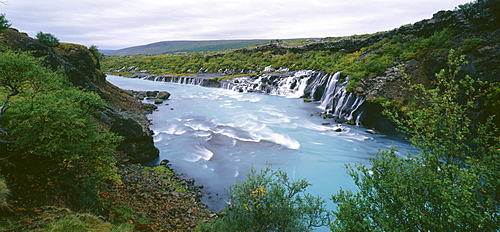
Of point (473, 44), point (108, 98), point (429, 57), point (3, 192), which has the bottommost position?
point (3, 192)

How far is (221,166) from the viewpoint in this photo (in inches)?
632

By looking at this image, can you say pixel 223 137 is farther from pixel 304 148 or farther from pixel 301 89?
pixel 301 89

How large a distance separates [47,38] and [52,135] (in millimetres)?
26120

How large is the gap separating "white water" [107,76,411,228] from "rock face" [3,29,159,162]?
1.85m

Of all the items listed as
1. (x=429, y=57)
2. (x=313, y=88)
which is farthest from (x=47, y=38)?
(x=429, y=57)

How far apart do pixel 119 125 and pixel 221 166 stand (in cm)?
724

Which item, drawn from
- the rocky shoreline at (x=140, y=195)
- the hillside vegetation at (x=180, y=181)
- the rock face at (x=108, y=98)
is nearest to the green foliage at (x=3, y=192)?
the hillside vegetation at (x=180, y=181)

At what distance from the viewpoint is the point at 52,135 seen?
22.6ft

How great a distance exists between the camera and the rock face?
49.5 ft

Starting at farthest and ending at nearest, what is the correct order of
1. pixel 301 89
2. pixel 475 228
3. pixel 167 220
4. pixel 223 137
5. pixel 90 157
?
pixel 301 89
pixel 223 137
pixel 167 220
pixel 90 157
pixel 475 228

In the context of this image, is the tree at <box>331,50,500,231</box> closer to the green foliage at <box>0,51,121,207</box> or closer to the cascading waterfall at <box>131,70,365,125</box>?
the green foliage at <box>0,51,121,207</box>

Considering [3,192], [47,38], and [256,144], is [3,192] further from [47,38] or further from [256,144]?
[47,38]

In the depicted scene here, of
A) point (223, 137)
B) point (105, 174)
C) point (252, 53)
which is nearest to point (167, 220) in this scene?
point (105, 174)

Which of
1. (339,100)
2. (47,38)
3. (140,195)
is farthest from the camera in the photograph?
(339,100)
